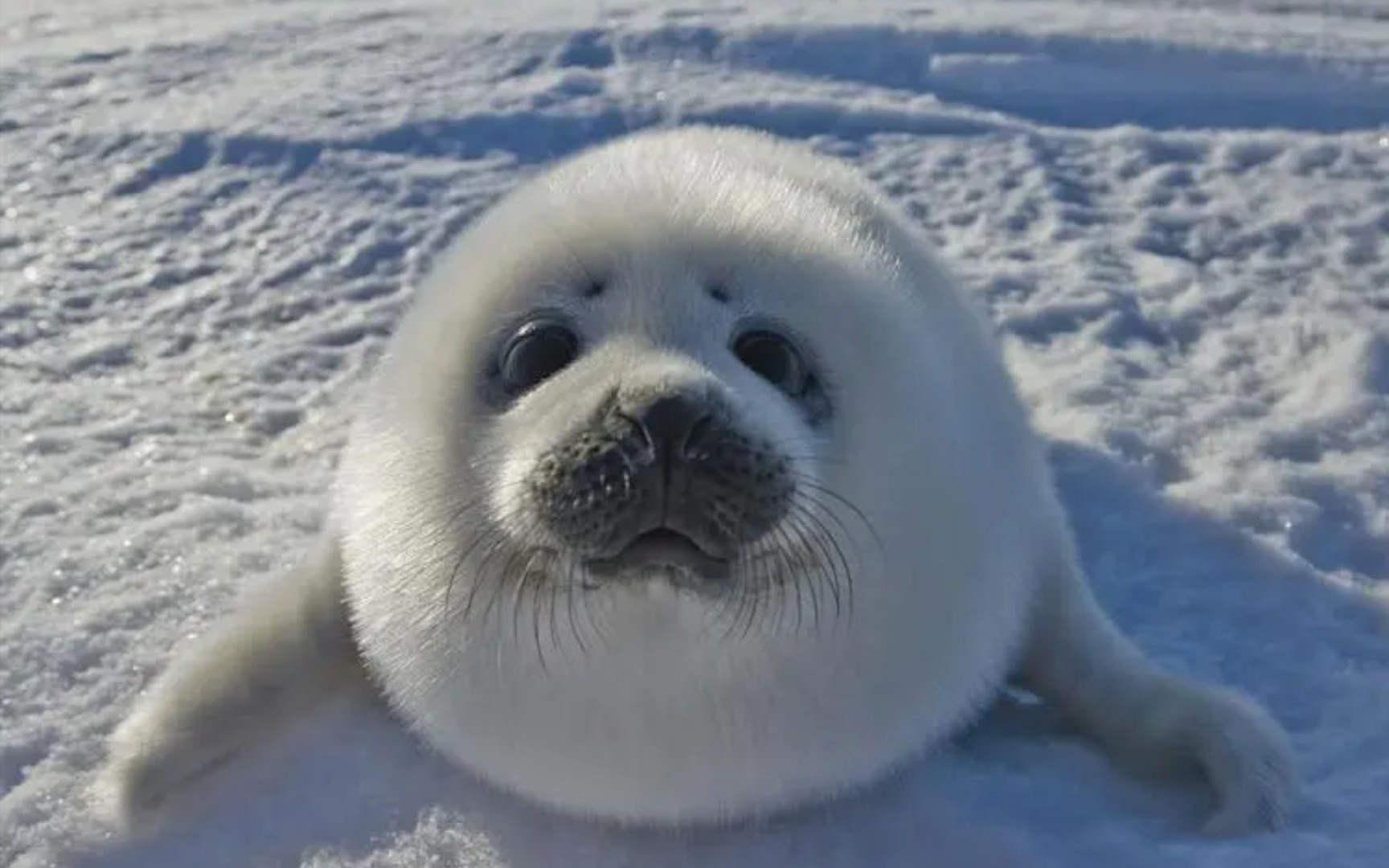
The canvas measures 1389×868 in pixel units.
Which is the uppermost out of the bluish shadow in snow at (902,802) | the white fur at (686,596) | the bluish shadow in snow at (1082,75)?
the white fur at (686,596)

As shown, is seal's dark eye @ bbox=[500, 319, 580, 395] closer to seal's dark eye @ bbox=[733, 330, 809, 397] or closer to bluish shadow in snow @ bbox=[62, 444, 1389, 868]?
seal's dark eye @ bbox=[733, 330, 809, 397]

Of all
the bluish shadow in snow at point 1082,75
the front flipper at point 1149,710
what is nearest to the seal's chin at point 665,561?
the front flipper at point 1149,710

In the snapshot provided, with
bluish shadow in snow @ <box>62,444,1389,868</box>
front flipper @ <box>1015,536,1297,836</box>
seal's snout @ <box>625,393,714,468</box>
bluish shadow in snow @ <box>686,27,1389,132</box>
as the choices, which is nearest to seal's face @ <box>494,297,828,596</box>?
seal's snout @ <box>625,393,714,468</box>

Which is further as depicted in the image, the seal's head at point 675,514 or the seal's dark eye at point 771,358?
the seal's dark eye at point 771,358

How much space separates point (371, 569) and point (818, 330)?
26.8 inches

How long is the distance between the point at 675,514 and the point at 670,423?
100 mm

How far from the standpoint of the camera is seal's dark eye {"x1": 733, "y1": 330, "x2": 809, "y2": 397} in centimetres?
200

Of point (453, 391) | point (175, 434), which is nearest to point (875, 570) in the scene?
point (453, 391)

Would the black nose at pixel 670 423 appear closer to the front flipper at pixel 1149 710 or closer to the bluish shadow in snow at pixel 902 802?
the bluish shadow in snow at pixel 902 802

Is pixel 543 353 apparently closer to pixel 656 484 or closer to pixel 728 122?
pixel 656 484

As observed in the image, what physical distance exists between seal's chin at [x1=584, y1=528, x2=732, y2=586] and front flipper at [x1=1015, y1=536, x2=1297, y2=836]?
0.75 metres

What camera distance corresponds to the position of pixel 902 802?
2.16 meters

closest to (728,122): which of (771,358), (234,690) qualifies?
(234,690)

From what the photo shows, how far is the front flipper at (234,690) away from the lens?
228 centimetres
